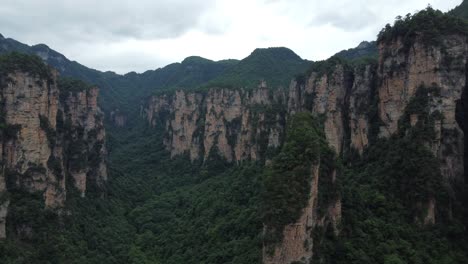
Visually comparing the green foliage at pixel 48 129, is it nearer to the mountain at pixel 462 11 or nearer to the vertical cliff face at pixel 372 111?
the vertical cliff face at pixel 372 111

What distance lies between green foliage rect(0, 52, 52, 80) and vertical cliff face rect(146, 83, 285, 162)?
2600 cm

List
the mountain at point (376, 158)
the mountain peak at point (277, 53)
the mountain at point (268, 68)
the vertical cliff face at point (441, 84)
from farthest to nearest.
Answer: the mountain peak at point (277, 53) < the mountain at point (268, 68) < the vertical cliff face at point (441, 84) < the mountain at point (376, 158)

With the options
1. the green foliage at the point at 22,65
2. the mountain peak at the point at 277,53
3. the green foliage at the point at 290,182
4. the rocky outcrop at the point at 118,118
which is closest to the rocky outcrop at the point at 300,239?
the green foliage at the point at 290,182

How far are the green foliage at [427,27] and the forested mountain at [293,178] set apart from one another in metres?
0.12

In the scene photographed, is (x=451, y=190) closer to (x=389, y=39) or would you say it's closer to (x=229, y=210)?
(x=389, y=39)

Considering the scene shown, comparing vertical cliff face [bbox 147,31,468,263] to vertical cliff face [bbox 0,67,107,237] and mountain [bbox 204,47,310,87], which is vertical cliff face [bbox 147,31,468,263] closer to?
vertical cliff face [bbox 0,67,107,237]

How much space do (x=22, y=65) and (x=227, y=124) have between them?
119ft

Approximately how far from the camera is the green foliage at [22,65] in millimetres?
44562

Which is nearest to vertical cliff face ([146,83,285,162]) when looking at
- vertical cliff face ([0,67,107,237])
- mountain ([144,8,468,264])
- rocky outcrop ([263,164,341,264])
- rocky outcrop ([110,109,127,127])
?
mountain ([144,8,468,264])

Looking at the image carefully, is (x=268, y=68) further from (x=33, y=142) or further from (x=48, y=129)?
(x=33, y=142)

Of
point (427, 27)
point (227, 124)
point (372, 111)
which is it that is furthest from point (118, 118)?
point (427, 27)

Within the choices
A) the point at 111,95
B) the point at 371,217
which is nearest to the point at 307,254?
the point at 371,217

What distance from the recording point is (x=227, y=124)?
251 ft

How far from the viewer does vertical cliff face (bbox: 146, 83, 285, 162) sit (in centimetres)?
6144
